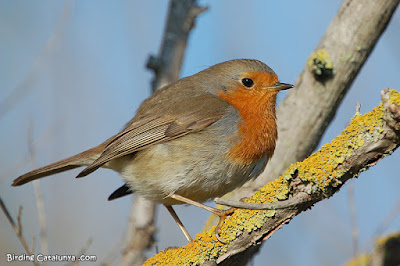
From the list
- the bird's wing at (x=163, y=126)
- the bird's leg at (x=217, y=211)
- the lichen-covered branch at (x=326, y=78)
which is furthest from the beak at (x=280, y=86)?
the bird's leg at (x=217, y=211)

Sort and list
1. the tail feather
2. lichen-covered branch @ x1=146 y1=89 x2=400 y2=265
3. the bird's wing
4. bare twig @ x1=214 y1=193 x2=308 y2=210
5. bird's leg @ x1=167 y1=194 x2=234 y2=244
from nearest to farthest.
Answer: bare twig @ x1=214 y1=193 x2=308 y2=210 → lichen-covered branch @ x1=146 y1=89 x2=400 y2=265 → bird's leg @ x1=167 y1=194 x2=234 y2=244 → the bird's wing → the tail feather

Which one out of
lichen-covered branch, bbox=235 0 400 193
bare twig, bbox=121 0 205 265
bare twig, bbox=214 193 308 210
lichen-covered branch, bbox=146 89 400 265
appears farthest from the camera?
bare twig, bbox=121 0 205 265

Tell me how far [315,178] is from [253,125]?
1.33 meters

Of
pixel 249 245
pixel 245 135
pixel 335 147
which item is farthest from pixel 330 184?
pixel 245 135

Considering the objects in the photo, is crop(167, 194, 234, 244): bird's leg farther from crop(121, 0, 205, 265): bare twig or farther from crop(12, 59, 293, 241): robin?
crop(121, 0, 205, 265): bare twig

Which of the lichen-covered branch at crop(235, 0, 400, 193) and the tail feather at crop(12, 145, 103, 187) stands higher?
the tail feather at crop(12, 145, 103, 187)

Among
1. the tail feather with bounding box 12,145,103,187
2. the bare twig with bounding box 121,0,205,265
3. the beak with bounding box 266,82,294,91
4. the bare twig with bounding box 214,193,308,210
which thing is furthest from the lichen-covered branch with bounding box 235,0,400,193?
the bare twig with bounding box 214,193,308,210

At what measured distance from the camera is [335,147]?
266cm

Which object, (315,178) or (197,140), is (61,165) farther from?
(315,178)

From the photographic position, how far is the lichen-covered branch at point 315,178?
2486 mm

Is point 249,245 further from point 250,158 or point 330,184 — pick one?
point 250,158

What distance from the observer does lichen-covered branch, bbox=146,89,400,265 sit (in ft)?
8.16

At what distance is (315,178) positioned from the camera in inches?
104

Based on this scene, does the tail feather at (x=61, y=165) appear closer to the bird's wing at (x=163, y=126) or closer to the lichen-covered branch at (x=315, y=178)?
the bird's wing at (x=163, y=126)
